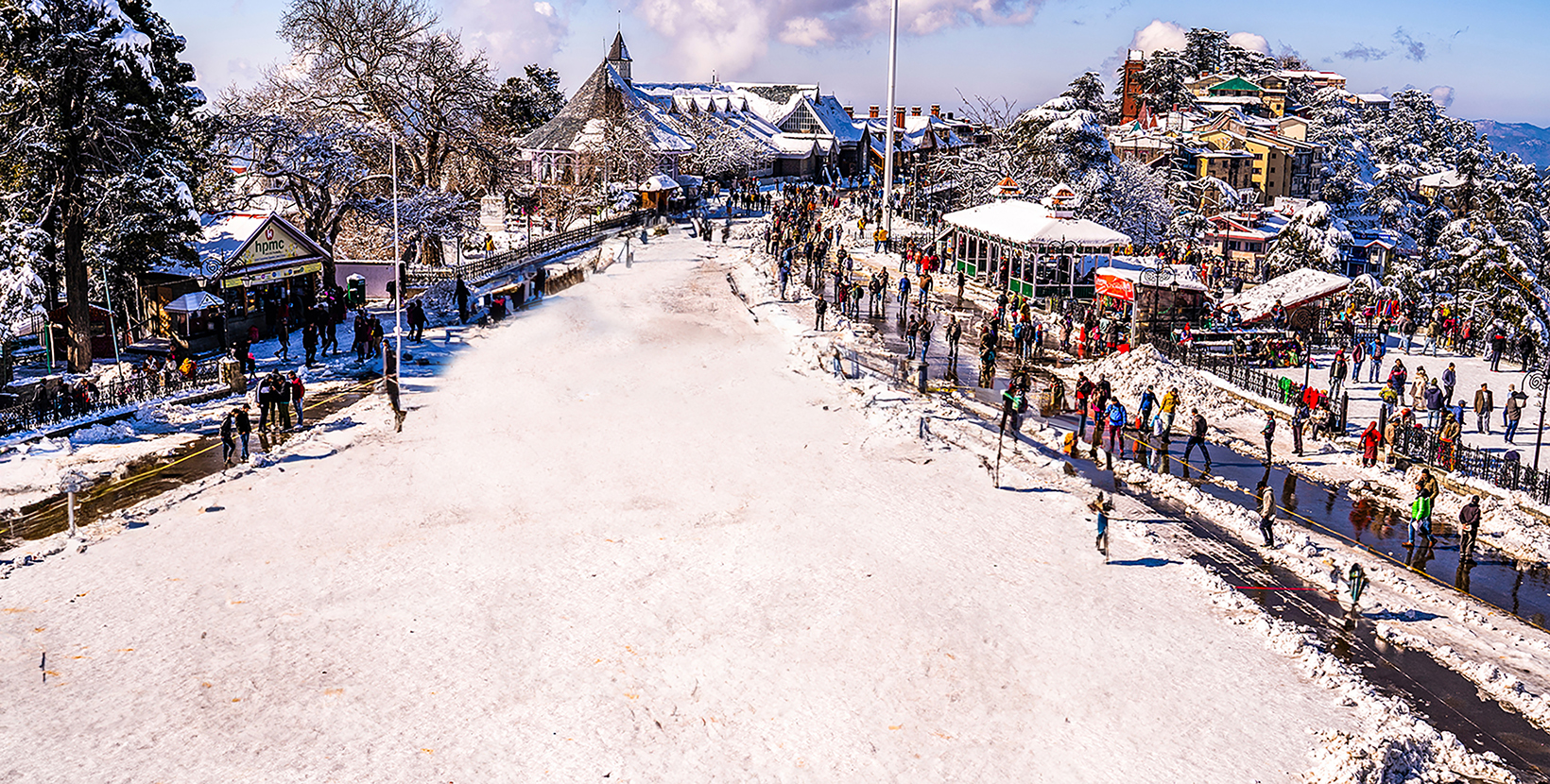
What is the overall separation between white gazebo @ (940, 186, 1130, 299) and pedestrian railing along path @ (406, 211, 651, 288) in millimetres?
18385

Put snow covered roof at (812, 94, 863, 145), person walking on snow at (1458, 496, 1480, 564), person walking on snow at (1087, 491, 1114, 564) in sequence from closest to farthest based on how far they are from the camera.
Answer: person walking on snow at (1087, 491, 1114, 564)
person walking on snow at (1458, 496, 1480, 564)
snow covered roof at (812, 94, 863, 145)

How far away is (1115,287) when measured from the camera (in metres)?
35.9

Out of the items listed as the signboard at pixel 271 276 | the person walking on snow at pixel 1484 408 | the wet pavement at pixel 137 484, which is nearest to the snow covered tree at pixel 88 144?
the signboard at pixel 271 276

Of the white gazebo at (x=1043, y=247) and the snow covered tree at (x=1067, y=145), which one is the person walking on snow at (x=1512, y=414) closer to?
the white gazebo at (x=1043, y=247)

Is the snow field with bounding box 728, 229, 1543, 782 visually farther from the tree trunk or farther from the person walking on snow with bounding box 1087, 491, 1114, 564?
the tree trunk

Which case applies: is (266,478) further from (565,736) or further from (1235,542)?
(1235,542)

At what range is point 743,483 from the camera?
19.6m

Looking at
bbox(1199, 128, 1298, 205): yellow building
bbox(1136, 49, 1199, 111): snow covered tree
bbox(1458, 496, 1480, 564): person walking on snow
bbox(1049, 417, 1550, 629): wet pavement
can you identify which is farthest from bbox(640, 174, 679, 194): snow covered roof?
bbox(1136, 49, 1199, 111): snow covered tree

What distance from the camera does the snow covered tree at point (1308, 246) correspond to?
169ft

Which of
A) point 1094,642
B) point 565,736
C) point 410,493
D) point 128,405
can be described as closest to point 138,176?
point 128,405

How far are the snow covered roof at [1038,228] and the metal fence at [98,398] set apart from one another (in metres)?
26.9

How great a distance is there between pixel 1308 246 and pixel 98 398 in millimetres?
50798

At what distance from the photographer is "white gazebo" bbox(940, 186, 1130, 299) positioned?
39156 mm

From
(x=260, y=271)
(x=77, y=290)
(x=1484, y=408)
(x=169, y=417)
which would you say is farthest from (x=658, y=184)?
(x=1484, y=408)
